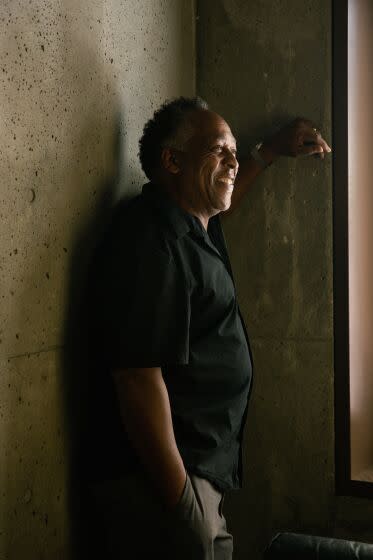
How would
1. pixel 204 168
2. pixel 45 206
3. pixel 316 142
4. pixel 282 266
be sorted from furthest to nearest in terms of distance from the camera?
pixel 282 266
pixel 316 142
pixel 204 168
pixel 45 206

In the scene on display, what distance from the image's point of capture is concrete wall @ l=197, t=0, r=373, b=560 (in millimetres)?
2186

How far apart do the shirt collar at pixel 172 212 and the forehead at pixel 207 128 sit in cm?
19

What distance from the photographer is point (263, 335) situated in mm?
2277

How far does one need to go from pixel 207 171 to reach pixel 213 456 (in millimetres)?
775

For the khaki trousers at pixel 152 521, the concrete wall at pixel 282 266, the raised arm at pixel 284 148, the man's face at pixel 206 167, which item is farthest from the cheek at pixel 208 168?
the khaki trousers at pixel 152 521

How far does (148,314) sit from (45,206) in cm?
34

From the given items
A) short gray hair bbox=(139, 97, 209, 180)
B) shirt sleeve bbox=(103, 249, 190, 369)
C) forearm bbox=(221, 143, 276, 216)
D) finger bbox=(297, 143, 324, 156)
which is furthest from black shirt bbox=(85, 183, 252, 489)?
finger bbox=(297, 143, 324, 156)

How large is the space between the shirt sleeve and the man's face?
310 mm

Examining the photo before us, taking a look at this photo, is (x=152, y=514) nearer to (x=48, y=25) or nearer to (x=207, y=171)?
(x=207, y=171)

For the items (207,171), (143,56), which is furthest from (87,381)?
(143,56)

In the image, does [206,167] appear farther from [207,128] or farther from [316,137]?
[316,137]

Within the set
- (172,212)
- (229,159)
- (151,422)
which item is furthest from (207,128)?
(151,422)

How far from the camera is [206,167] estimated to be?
1728 millimetres

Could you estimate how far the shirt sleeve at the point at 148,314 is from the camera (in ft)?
4.66
